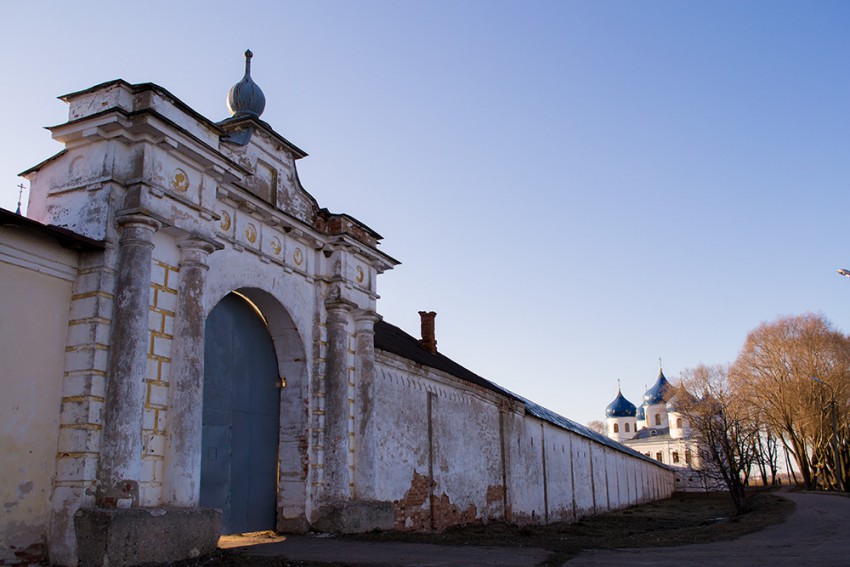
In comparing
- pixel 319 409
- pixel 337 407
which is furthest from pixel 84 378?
pixel 337 407

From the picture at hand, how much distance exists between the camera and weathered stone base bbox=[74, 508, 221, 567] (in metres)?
6.67

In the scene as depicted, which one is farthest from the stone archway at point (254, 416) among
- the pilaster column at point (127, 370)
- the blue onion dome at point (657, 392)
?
the blue onion dome at point (657, 392)

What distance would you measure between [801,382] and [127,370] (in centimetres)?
3602

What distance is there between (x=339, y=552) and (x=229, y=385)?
9.06 feet

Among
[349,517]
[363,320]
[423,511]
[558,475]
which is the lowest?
[423,511]

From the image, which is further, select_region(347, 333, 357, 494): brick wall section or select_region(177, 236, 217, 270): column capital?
select_region(347, 333, 357, 494): brick wall section

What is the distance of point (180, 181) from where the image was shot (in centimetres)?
841

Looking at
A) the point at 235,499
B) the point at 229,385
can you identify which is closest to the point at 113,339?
the point at 229,385

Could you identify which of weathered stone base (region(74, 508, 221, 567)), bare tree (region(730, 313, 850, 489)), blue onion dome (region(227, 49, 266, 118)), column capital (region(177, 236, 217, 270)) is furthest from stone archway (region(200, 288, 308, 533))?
bare tree (region(730, 313, 850, 489))

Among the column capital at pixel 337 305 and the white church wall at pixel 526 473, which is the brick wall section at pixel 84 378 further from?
the white church wall at pixel 526 473

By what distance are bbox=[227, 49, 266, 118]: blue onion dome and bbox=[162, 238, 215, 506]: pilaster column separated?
Result: 10.7 feet

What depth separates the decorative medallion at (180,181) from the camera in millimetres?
8297

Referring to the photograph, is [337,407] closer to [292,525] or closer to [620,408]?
[292,525]

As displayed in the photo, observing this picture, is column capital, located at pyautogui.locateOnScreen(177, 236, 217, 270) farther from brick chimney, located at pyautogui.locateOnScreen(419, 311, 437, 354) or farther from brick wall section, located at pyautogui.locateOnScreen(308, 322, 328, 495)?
brick chimney, located at pyautogui.locateOnScreen(419, 311, 437, 354)
